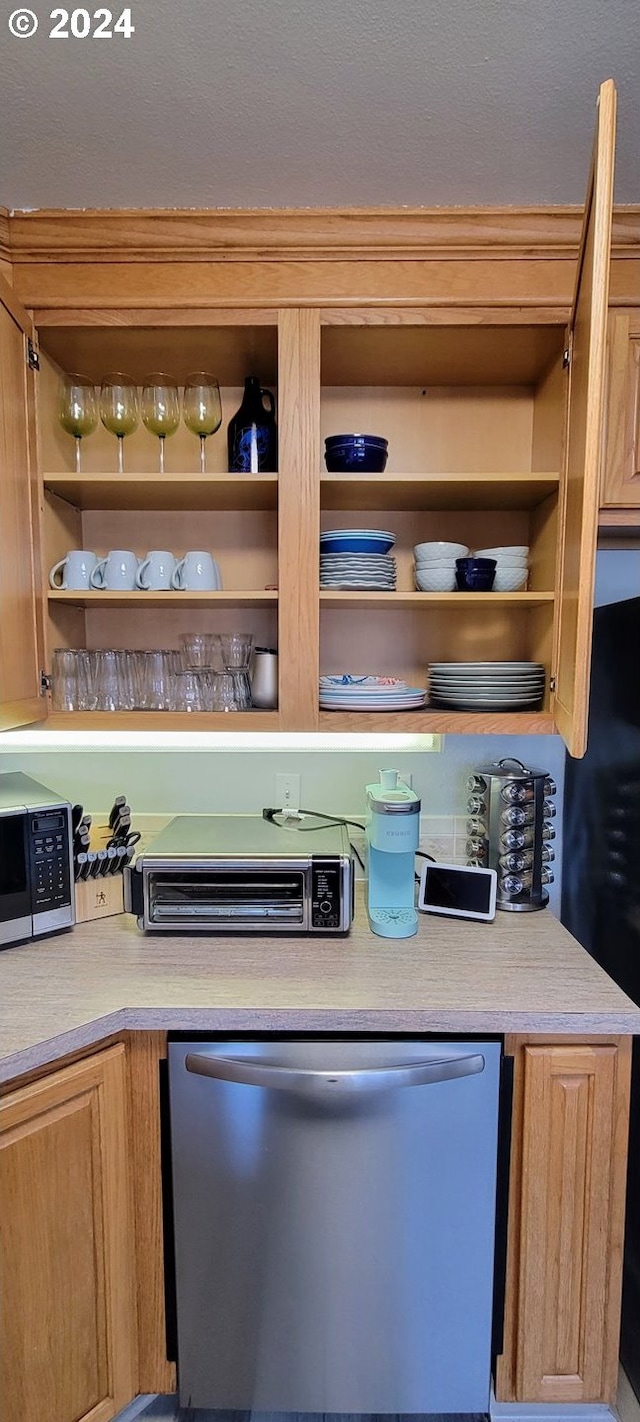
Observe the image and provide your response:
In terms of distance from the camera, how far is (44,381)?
1.37 metres

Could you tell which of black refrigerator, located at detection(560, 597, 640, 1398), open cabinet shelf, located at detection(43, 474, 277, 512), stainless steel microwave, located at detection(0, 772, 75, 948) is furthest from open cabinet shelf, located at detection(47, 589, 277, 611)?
black refrigerator, located at detection(560, 597, 640, 1398)

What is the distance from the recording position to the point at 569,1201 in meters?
1.09

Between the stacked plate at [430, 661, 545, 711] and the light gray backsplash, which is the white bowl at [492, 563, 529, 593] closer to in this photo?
the stacked plate at [430, 661, 545, 711]

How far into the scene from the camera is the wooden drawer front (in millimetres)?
1079

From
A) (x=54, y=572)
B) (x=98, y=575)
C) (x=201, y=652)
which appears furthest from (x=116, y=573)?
(x=201, y=652)

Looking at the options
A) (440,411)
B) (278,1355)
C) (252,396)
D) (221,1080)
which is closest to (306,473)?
(252,396)

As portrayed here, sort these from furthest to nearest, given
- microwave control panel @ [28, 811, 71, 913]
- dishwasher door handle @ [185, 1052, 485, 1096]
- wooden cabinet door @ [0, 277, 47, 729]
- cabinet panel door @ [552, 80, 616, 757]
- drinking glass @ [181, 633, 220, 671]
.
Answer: drinking glass @ [181, 633, 220, 671] → microwave control panel @ [28, 811, 71, 913] → wooden cabinet door @ [0, 277, 47, 729] → dishwasher door handle @ [185, 1052, 485, 1096] → cabinet panel door @ [552, 80, 616, 757]

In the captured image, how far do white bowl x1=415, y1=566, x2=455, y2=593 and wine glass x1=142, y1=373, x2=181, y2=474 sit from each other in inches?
26.8

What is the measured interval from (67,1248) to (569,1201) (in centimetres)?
88

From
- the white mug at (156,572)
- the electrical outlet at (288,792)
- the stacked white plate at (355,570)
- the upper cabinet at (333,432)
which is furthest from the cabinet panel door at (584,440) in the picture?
the white mug at (156,572)

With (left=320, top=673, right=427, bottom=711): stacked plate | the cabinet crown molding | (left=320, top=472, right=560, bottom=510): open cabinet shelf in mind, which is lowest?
(left=320, top=673, right=427, bottom=711): stacked plate

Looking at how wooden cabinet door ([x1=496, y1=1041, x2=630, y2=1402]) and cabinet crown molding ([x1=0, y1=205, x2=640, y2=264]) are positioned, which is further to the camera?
cabinet crown molding ([x1=0, y1=205, x2=640, y2=264])

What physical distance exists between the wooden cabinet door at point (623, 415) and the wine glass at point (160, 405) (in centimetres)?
95

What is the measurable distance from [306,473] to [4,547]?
0.64m
